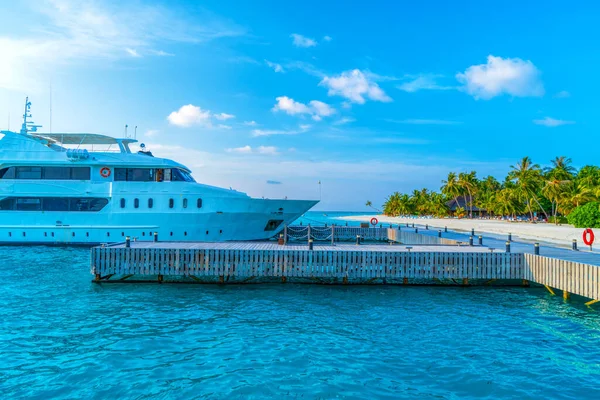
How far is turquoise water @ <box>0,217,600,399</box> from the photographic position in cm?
736

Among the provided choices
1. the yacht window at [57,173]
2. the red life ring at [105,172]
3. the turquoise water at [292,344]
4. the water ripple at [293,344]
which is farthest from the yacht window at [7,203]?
the water ripple at [293,344]

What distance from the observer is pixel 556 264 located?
14.3 meters

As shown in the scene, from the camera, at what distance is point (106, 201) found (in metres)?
28.9

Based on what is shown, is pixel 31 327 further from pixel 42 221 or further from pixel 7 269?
pixel 42 221

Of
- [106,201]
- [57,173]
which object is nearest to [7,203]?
[57,173]

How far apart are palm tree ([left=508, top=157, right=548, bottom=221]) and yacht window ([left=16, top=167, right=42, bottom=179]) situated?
220ft

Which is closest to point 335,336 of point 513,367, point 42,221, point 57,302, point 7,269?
point 513,367

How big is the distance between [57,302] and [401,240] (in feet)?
96.6

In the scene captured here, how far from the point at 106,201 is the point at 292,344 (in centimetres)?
2397

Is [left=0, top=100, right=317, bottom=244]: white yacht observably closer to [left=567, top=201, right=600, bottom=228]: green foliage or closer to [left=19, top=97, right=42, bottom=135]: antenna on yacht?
[left=19, top=97, right=42, bottom=135]: antenna on yacht

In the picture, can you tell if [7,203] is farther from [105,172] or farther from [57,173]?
[105,172]

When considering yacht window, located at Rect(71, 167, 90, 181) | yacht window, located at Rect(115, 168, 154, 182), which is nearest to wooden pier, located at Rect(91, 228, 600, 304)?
yacht window, located at Rect(115, 168, 154, 182)

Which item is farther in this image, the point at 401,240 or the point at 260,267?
the point at 401,240

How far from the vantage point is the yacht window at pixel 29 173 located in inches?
1160
